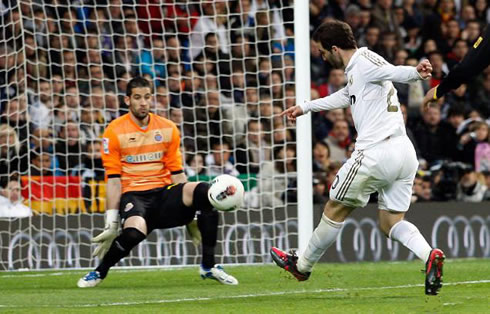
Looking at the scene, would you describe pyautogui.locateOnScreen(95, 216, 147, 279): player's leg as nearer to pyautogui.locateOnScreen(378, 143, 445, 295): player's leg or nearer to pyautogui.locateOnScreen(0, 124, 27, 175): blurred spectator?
pyautogui.locateOnScreen(378, 143, 445, 295): player's leg

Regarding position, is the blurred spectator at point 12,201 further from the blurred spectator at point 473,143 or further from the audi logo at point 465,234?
the blurred spectator at point 473,143

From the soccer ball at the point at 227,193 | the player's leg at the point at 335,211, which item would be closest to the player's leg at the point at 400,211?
the player's leg at the point at 335,211

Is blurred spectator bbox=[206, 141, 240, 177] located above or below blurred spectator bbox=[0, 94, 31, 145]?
below

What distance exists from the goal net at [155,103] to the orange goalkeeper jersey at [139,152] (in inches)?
109

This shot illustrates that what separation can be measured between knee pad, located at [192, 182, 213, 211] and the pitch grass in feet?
2.09

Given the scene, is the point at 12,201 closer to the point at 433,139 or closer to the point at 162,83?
the point at 162,83

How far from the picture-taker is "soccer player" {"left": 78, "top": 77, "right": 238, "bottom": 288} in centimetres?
915

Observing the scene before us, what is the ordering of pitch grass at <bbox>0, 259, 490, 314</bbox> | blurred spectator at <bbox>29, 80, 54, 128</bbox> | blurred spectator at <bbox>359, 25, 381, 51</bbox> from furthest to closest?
blurred spectator at <bbox>359, 25, 381, 51</bbox> → blurred spectator at <bbox>29, 80, 54, 128</bbox> → pitch grass at <bbox>0, 259, 490, 314</bbox>

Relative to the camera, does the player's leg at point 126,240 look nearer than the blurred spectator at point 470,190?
Yes

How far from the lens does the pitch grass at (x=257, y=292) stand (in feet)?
23.2

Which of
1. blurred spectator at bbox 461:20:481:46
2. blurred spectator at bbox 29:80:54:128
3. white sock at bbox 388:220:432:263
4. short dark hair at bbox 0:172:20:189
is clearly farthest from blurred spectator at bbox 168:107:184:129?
blurred spectator at bbox 461:20:481:46

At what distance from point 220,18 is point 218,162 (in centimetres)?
185

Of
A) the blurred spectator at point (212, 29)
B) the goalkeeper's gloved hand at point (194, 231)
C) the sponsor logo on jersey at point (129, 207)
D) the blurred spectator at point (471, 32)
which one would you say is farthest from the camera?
the blurred spectator at point (471, 32)

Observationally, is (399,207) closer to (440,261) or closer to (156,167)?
(440,261)
